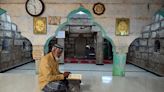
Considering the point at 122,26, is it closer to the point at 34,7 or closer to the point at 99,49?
the point at 34,7

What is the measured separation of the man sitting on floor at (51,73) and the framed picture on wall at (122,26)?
109 inches

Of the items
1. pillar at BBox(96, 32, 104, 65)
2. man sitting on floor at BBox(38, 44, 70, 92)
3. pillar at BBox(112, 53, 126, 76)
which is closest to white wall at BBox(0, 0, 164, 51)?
pillar at BBox(112, 53, 126, 76)

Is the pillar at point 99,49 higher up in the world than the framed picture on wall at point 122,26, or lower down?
lower down

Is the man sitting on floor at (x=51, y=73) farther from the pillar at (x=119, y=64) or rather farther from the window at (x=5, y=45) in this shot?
the window at (x=5, y=45)

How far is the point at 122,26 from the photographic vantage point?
20.1ft

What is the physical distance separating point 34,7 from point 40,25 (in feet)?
1.73

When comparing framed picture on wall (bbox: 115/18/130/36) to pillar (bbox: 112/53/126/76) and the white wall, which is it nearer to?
the white wall

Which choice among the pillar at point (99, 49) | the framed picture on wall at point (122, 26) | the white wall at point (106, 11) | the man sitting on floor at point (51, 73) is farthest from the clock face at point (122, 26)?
the pillar at point (99, 49)

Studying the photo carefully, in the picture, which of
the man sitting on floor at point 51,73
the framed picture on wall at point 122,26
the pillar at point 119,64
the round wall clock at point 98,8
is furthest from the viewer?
the pillar at point 119,64

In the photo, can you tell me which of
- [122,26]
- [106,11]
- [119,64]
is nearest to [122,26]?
[122,26]

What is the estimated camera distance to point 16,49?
12.6 m

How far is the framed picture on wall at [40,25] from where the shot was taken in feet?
20.2

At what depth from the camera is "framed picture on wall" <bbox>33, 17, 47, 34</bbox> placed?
615cm

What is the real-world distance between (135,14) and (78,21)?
8.12m
